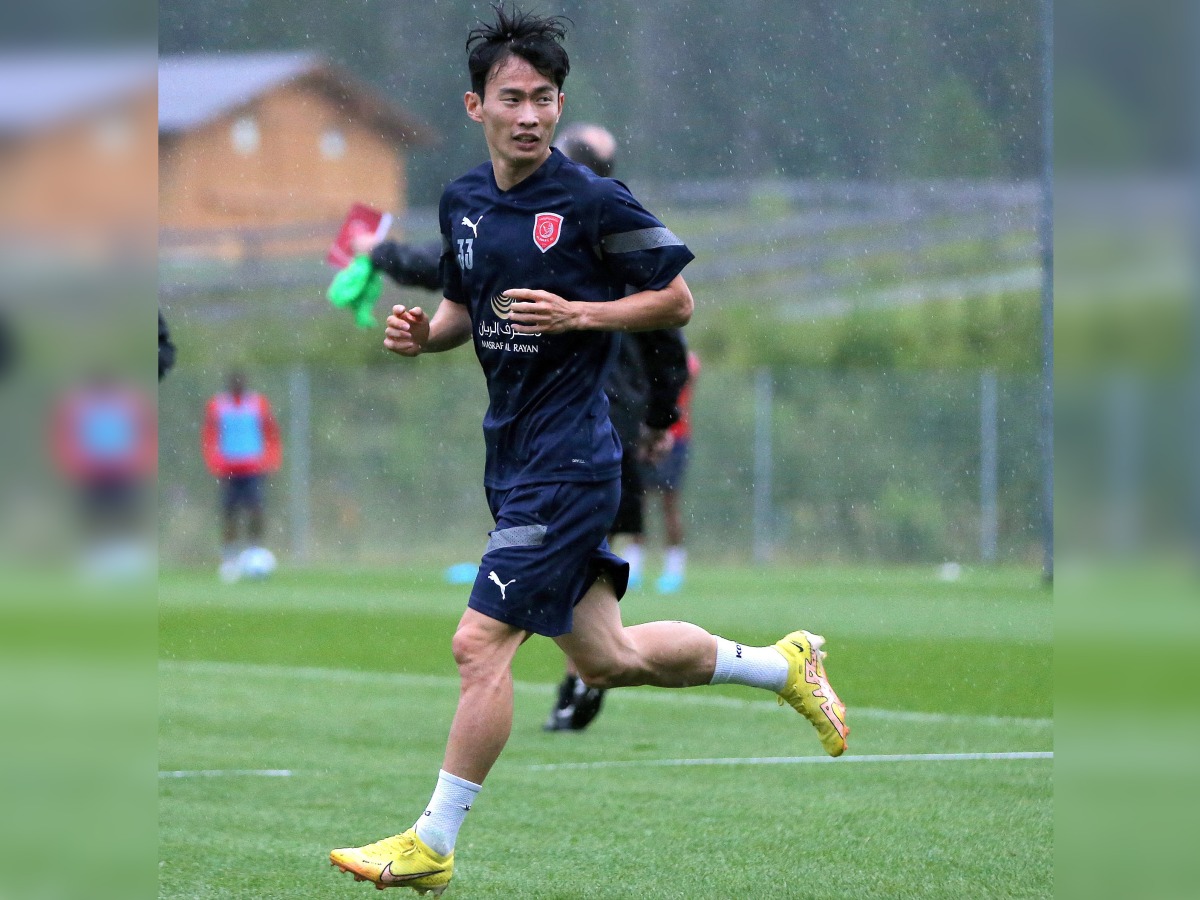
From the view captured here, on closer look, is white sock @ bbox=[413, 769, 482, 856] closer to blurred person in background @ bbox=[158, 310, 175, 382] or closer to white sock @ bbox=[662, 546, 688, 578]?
blurred person in background @ bbox=[158, 310, 175, 382]

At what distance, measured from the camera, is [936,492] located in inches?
349

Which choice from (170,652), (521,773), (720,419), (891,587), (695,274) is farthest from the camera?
(720,419)

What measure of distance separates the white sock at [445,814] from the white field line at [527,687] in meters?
2.05

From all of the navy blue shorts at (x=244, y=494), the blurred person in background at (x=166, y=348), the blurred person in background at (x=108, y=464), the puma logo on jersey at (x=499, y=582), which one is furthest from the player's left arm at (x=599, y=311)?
the navy blue shorts at (x=244, y=494)

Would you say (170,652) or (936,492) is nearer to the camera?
(170,652)

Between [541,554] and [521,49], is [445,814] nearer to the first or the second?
[541,554]

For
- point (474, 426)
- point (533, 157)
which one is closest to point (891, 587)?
point (474, 426)

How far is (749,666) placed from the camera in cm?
455

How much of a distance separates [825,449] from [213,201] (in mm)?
6416

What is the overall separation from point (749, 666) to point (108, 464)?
9.84ft

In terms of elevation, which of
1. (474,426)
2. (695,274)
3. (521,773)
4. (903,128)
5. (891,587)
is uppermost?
(903,128)

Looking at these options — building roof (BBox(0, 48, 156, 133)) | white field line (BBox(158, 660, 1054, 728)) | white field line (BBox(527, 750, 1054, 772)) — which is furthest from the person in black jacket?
building roof (BBox(0, 48, 156, 133))

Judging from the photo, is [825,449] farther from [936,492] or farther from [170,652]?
[170,652]

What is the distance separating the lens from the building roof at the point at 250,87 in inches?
210
